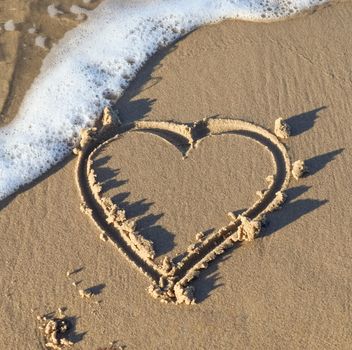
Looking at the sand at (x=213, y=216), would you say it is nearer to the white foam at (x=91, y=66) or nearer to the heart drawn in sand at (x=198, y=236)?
the heart drawn in sand at (x=198, y=236)

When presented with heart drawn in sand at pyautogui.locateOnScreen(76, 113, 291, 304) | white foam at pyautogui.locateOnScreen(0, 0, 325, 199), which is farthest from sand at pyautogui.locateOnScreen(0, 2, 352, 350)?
white foam at pyautogui.locateOnScreen(0, 0, 325, 199)

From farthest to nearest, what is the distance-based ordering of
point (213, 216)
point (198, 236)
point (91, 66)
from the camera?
point (91, 66) → point (213, 216) → point (198, 236)

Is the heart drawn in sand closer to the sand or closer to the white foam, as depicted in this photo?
the sand

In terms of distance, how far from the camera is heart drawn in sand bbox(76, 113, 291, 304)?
16.3 ft

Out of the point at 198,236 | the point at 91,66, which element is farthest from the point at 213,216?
the point at 91,66

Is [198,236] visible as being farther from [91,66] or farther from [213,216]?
[91,66]

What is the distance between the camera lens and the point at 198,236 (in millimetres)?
5105

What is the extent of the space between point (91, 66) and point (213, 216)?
2.30 m

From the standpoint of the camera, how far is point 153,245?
508 cm

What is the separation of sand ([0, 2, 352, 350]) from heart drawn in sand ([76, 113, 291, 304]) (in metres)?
0.08

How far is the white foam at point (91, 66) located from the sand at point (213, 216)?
237mm

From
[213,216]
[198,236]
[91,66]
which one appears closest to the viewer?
[198,236]

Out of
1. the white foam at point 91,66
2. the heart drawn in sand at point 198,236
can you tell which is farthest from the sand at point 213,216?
the white foam at point 91,66

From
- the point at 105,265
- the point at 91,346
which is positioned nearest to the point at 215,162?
the point at 105,265
